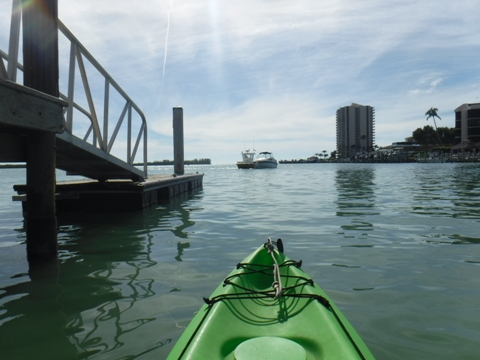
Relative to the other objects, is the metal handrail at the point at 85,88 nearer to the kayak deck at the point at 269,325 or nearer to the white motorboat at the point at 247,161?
the kayak deck at the point at 269,325

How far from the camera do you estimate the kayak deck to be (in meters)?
2.48

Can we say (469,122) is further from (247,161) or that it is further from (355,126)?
(355,126)

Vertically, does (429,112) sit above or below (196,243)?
above

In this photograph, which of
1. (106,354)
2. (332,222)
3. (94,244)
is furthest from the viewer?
(332,222)

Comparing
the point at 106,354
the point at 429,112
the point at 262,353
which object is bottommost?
the point at 106,354

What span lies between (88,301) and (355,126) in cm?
18176

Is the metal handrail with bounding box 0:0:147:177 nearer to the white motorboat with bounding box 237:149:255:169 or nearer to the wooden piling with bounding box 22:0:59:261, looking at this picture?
the wooden piling with bounding box 22:0:59:261

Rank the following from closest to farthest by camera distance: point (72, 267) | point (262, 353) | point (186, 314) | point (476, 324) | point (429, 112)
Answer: point (262, 353), point (476, 324), point (186, 314), point (72, 267), point (429, 112)

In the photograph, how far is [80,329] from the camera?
3.63m

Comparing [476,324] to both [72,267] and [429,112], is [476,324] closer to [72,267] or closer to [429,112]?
[72,267]

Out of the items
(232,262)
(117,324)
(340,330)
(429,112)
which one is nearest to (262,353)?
(340,330)

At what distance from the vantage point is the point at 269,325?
3088mm

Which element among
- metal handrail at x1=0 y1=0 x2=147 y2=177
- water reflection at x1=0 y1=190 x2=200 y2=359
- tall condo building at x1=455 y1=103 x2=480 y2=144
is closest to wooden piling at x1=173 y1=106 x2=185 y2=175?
metal handrail at x1=0 y1=0 x2=147 y2=177

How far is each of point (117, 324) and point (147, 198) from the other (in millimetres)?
9037
